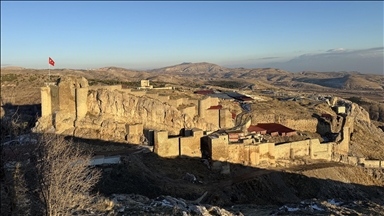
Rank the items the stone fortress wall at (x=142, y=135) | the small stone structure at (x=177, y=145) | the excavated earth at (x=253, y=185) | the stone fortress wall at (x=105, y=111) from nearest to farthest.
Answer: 1. the excavated earth at (x=253, y=185)
2. the small stone structure at (x=177, y=145)
3. the stone fortress wall at (x=142, y=135)
4. the stone fortress wall at (x=105, y=111)

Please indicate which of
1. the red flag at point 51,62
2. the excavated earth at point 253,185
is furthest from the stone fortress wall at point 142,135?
the red flag at point 51,62

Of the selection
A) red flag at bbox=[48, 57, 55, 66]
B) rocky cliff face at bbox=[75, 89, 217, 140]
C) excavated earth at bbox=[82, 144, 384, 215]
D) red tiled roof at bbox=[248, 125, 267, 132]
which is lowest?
excavated earth at bbox=[82, 144, 384, 215]

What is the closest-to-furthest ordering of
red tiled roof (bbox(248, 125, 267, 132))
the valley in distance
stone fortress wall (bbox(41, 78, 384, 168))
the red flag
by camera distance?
1. the valley in distance
2. stone fortress wall (bbox(41, 78, 384, 168))
3. the red flag
4. red tiled roof (bbox(248, 125, 267, 132))

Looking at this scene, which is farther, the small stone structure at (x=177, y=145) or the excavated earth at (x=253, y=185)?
the small stone structure at (x=177, y=145)

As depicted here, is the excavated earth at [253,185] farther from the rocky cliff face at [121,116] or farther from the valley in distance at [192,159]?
the rocky cliff face at [121,116]

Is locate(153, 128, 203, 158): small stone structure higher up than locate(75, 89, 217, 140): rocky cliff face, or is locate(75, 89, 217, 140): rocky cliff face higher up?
locate(75, 89, 217, 140): rocky cliff face

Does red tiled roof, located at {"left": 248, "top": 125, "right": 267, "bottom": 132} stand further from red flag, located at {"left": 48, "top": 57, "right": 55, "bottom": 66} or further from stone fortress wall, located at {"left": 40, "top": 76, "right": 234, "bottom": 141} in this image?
red flag, located at {"left": 48, "top": 57, "right": 55, "bottom": 66}

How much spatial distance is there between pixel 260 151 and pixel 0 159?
21331 mm

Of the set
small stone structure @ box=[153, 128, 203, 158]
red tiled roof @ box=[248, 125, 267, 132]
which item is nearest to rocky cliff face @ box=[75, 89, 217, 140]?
small stone structure @ box=[153, 128, 203, 158]

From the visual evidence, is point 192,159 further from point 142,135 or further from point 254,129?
point 254,129

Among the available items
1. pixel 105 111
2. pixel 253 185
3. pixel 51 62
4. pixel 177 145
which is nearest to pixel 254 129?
pixel 253 185

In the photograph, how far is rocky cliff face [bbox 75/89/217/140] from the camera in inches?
976

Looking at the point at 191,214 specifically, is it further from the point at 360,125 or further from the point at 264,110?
the point at 360,125

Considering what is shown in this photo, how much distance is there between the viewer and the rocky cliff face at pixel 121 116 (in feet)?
81.4
